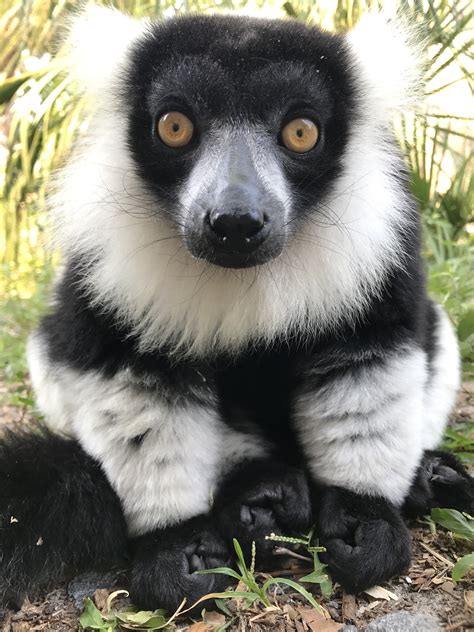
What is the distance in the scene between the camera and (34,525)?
2664 mm

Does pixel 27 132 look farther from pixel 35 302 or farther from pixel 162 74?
pixel 162 74

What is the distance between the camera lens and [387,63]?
2973 millimetres

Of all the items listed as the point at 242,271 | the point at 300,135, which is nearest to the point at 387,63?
the point at 300,135

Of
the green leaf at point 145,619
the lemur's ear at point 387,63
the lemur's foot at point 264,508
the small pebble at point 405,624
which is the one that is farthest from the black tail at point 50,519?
the lemur's ear at point 387,63

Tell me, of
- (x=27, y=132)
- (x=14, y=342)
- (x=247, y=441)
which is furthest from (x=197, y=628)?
(x=27, y=132)

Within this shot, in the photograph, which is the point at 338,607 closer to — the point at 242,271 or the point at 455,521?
the point at 455,521

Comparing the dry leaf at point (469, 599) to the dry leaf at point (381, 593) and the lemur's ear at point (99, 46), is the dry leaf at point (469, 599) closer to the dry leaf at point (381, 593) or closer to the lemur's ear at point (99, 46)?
the dry leaf at point (381, 593)

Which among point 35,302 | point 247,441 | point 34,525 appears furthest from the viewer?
point 35,302

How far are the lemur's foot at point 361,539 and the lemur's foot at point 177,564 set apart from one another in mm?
399

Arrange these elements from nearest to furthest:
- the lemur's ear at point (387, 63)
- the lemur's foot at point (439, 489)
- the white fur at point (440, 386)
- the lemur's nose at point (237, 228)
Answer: the lemur's nose at point (237, 228)
the lemur's ear at point (387, 63)
the lemur's foot at point (439, 489)
the white fur at point (440, 386)

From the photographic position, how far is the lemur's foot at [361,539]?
8.63ft

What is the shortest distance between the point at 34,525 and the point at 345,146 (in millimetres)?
1843

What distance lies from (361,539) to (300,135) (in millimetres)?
1506

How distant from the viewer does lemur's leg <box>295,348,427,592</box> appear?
2.81m
